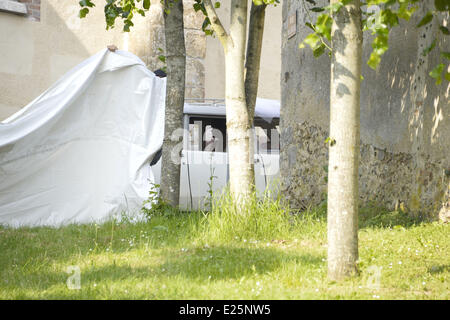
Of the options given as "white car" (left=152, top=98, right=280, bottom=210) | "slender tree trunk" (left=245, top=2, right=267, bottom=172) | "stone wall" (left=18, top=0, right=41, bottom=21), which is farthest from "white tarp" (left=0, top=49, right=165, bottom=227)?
"stone wall" (left=18, top=0, right=41, bottom=21)

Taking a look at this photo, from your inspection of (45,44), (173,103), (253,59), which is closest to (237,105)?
(253,59)

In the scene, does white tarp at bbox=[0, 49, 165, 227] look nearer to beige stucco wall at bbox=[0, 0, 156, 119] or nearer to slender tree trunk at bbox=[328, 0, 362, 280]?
slender tree trunk at bbox=[328, 0, 362, 280]

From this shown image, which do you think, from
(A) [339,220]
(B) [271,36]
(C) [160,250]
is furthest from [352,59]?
(B) [271,36]

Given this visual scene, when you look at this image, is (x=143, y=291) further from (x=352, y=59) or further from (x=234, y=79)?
(x=234, y=79)

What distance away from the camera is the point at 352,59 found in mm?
3137

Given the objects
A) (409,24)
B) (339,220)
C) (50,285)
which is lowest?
(50,285)

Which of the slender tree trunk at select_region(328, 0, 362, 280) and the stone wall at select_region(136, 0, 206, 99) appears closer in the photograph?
the slender tree trunk at select_region(328, 0, 362, 280)

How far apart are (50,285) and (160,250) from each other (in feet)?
3.55

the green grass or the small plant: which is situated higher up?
the small plant

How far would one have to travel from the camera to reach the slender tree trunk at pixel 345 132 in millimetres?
3135

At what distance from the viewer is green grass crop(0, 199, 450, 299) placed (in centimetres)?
308

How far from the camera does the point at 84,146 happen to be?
21.7ft

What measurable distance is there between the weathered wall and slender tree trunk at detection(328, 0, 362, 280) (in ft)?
3.73

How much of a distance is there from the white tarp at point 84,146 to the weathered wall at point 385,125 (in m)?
1.83
